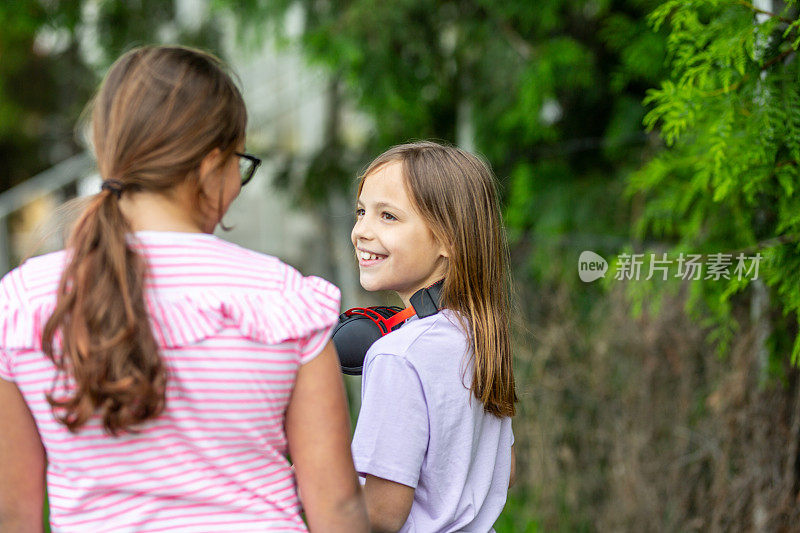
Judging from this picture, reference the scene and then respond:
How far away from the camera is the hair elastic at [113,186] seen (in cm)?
126

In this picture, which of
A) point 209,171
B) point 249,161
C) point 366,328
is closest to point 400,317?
point 366,328

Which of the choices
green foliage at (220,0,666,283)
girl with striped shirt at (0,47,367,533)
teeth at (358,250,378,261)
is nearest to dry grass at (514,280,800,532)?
green foliage at (220,0,666,283)

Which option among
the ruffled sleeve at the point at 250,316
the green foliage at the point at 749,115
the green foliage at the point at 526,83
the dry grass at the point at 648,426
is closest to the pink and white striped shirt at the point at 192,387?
the ruffled sleeve at the point at 250,316

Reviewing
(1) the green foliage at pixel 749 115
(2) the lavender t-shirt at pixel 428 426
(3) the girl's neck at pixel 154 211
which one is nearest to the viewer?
(3) the girl's neck at pixel 154 211

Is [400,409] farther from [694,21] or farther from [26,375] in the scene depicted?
[694,21]

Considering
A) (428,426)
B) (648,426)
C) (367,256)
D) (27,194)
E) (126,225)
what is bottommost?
(27,194)

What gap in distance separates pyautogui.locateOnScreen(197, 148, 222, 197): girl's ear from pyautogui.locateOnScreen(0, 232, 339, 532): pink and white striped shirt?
0.30 feet

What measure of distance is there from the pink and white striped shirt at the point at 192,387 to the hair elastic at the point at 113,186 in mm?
85

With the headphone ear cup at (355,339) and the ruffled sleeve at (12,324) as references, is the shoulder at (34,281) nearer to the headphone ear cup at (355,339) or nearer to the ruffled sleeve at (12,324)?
the ruffled sleeve at (12,324)

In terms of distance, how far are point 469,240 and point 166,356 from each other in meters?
0.76

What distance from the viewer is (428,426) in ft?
5.25

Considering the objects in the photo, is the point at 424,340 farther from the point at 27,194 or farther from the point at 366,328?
the point at 27,194

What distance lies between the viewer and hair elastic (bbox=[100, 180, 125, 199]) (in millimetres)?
1261

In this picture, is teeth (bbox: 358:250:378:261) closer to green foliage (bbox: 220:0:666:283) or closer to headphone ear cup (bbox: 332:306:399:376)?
headphone ear cup (bbox: 332:306:399:376)
